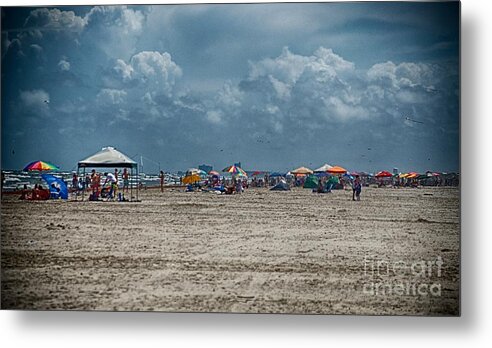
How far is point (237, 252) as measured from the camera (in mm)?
5340

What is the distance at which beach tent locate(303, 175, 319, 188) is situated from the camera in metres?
5.28

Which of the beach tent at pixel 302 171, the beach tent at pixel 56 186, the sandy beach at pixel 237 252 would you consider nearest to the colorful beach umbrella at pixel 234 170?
the sandy beach at pixel 237 252

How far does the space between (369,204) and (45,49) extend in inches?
102

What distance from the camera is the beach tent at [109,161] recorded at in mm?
5445

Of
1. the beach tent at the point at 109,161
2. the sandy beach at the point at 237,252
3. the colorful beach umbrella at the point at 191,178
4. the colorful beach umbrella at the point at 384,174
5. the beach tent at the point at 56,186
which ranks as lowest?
the sandy beach at the point at 237,252

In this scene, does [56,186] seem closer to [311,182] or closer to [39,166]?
[39,166]

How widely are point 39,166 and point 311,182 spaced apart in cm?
195

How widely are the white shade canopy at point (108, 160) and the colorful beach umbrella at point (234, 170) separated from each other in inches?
26.1

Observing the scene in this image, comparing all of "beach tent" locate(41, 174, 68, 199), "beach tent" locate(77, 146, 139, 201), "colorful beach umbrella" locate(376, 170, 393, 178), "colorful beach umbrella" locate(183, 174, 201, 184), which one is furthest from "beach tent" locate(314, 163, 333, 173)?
"beach tent" locate(41, 174, 68, 199)

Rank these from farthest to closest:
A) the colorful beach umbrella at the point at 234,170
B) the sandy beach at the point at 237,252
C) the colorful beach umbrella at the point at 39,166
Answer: the colorful beach umbrella at the point at 39,166, the colorful beach umbrella at the point at 234,170, the sandy beach at the point at 237,252

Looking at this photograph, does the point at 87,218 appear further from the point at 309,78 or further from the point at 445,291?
the point at 445,291

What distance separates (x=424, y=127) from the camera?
523cm

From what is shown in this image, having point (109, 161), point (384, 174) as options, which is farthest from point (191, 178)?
point (384, 174)

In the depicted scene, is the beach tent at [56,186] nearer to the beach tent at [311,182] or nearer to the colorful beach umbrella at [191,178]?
the colorful beach umbrella at [191,178]
